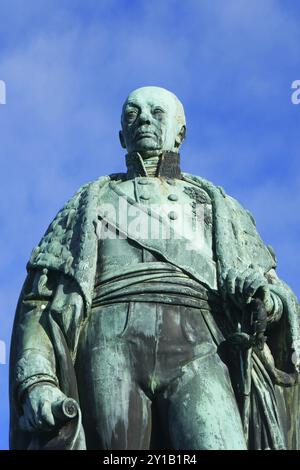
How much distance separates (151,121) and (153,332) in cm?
240

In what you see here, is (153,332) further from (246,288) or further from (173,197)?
(173,197)

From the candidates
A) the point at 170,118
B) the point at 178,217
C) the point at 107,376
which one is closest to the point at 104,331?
the point at 107,376

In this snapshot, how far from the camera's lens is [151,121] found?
55.2 feet

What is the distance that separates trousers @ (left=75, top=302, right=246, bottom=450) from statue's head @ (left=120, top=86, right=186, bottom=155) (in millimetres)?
1955

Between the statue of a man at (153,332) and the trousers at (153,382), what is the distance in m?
0.01

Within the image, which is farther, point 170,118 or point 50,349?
point 170,118

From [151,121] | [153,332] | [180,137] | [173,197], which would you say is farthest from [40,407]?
[180,137]

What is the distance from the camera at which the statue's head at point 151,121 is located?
55.1 ft

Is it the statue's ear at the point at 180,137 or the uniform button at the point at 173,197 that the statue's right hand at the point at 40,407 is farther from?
the statue's ear at the point at 180,137

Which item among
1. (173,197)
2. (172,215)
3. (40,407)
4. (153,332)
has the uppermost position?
(173,197)

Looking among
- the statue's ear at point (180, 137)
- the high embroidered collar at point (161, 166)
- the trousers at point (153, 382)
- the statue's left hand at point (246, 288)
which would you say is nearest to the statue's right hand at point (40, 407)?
the trousers at point (153, 382)
